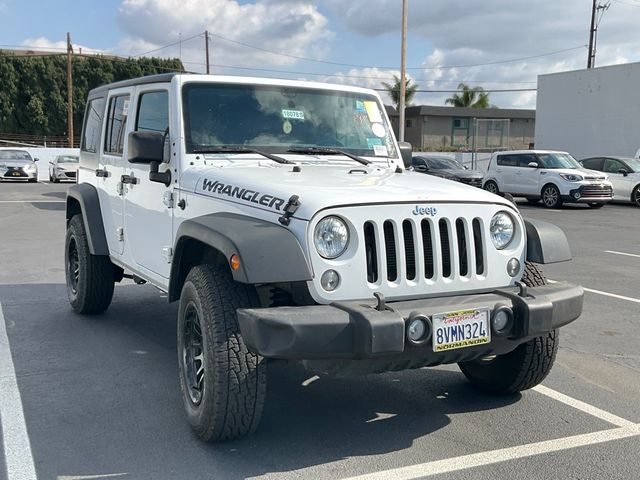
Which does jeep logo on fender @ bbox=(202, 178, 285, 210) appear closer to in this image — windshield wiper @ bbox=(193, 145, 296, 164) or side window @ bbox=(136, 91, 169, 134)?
windshield wiper @ bbox=(193, 145, 296, 164)

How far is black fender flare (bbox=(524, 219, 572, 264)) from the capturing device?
392 cm

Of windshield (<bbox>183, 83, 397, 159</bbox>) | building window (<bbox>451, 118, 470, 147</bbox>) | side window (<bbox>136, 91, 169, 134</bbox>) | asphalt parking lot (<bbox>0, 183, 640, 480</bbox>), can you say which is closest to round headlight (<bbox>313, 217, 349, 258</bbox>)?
asphalt parking lot (<bbox>0, 183, 640, 480</bbox>)

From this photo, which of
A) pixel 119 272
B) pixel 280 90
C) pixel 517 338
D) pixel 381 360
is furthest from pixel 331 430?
pixel 119 272

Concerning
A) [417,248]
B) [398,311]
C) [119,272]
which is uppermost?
[417,248]

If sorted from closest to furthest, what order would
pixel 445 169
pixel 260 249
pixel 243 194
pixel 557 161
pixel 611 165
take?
pixel 260 249 < pixel 243 194 < pixel 557 161 < pixel 611 165 < pixel 445 169

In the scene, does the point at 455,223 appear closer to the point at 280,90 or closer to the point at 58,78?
the point at 280,90

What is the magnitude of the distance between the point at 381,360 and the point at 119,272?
12.4ft

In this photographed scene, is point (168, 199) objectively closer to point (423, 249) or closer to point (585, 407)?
point (423, 249)

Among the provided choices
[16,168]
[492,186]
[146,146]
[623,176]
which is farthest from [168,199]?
[16,168]

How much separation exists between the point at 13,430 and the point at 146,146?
1.81 meters

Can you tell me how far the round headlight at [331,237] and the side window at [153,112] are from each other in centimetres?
176

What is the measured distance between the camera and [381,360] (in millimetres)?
3334

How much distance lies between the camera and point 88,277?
243 inches

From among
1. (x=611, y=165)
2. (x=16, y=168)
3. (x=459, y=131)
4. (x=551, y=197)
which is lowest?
(x=551, y=197)
